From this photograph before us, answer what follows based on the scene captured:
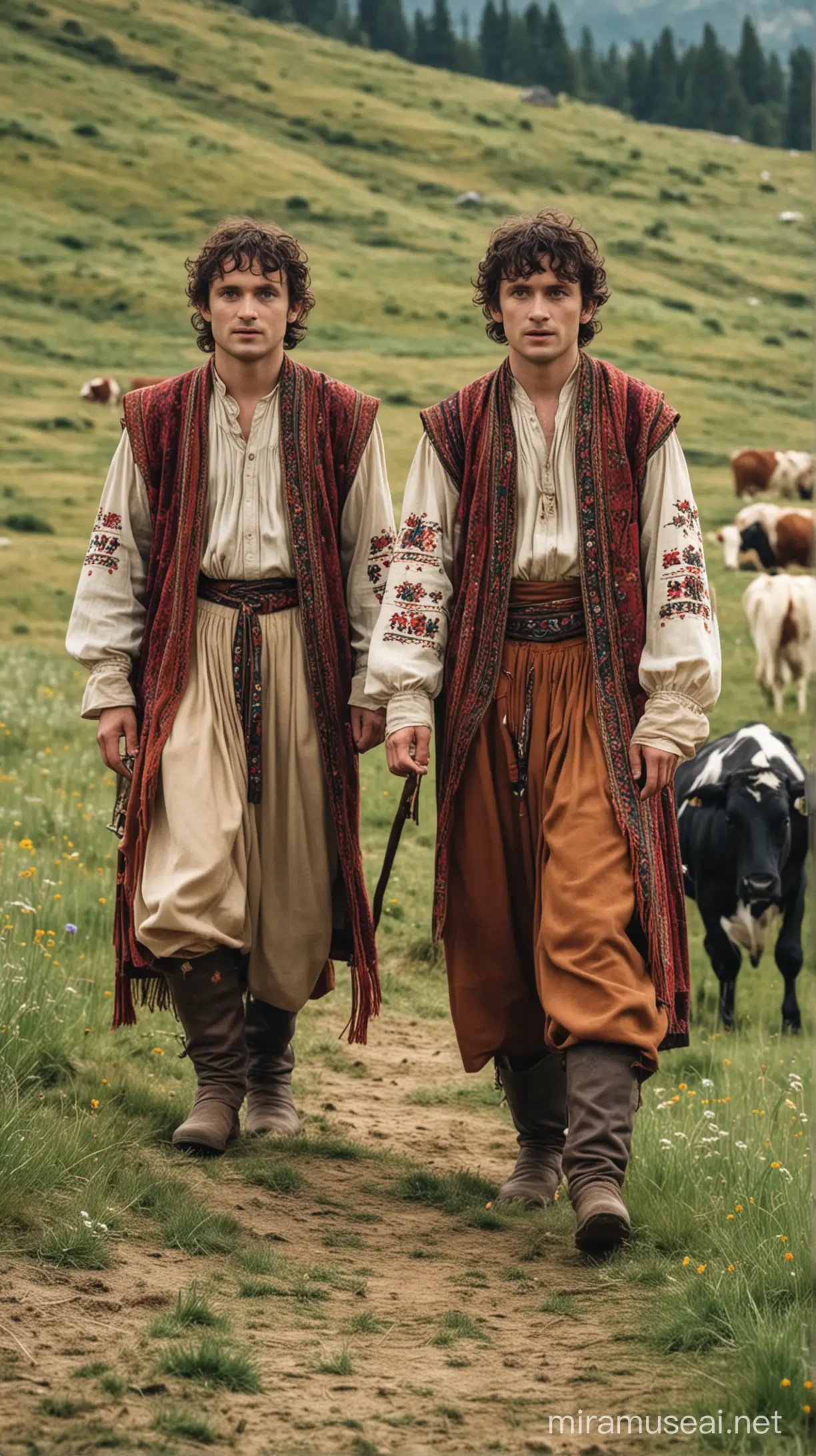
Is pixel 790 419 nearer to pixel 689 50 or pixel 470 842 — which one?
pixel 470 842

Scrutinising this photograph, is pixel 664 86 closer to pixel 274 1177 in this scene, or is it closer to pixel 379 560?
pixel 379 560

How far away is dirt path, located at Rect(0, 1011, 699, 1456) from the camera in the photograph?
122 inches

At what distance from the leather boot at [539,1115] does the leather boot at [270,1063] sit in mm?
774

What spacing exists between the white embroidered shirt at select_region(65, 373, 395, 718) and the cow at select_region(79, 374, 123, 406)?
27.5 metres

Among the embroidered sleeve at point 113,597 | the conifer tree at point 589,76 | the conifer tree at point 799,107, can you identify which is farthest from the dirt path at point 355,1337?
the conifer tree at point 589,76

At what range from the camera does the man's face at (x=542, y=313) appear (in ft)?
15.3

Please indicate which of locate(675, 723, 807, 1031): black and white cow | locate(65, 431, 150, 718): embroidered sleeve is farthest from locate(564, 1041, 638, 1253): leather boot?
locate(675, 723, 807, 1031): black and white cow

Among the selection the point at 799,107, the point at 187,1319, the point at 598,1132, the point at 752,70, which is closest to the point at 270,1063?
the point at 598,1132

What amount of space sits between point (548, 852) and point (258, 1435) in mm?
1882

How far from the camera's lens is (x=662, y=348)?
42.4 metres

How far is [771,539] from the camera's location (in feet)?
74.0

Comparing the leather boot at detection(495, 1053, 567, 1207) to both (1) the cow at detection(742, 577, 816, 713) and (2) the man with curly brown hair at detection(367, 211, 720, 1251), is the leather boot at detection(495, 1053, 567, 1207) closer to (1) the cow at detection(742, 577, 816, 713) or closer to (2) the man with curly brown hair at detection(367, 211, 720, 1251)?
(2) the man with curly brown hair at detection(367, 211, 720, 1251)

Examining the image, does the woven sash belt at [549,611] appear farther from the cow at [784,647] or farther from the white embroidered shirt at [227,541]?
the cow at [784,647]

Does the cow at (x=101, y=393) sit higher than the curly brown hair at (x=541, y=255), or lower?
higher
